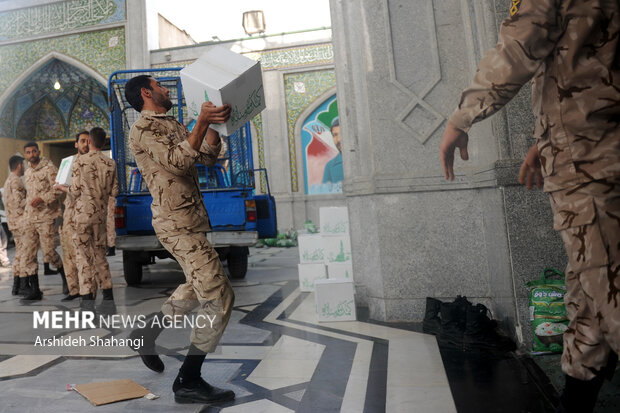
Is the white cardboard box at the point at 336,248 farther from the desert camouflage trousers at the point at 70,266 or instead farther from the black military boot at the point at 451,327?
the desert camouflage trousers at the point at 70,266

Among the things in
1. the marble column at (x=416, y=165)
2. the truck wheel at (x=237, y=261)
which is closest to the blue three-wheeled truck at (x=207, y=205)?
the truck wheel at (x=237, y=261)

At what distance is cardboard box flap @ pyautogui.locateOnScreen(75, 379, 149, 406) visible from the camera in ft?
6.91

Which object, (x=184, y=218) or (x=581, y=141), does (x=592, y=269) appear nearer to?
(x=581, y=141)

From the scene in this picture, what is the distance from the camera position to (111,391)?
86.1 inches

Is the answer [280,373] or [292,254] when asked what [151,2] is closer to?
[292,254]

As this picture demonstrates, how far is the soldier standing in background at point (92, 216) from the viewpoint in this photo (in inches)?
163

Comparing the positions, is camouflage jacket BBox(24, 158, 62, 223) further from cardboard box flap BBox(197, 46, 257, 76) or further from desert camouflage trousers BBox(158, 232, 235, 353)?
cardboard box flap BBox(197, 46, 257, 76)

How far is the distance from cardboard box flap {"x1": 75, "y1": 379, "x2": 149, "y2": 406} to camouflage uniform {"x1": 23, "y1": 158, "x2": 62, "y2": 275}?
135 inches

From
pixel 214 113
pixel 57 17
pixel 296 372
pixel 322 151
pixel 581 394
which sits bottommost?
pixel 296 372

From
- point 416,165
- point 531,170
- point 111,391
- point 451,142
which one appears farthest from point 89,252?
point 531,170

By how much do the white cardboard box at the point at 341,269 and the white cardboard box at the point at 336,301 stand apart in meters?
1.04

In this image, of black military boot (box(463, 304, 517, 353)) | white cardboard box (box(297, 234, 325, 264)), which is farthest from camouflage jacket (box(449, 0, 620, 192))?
white cardboard box (box(297, 234, 325, 264))

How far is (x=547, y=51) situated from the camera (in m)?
1.26

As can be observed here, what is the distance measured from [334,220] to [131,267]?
296 cm
